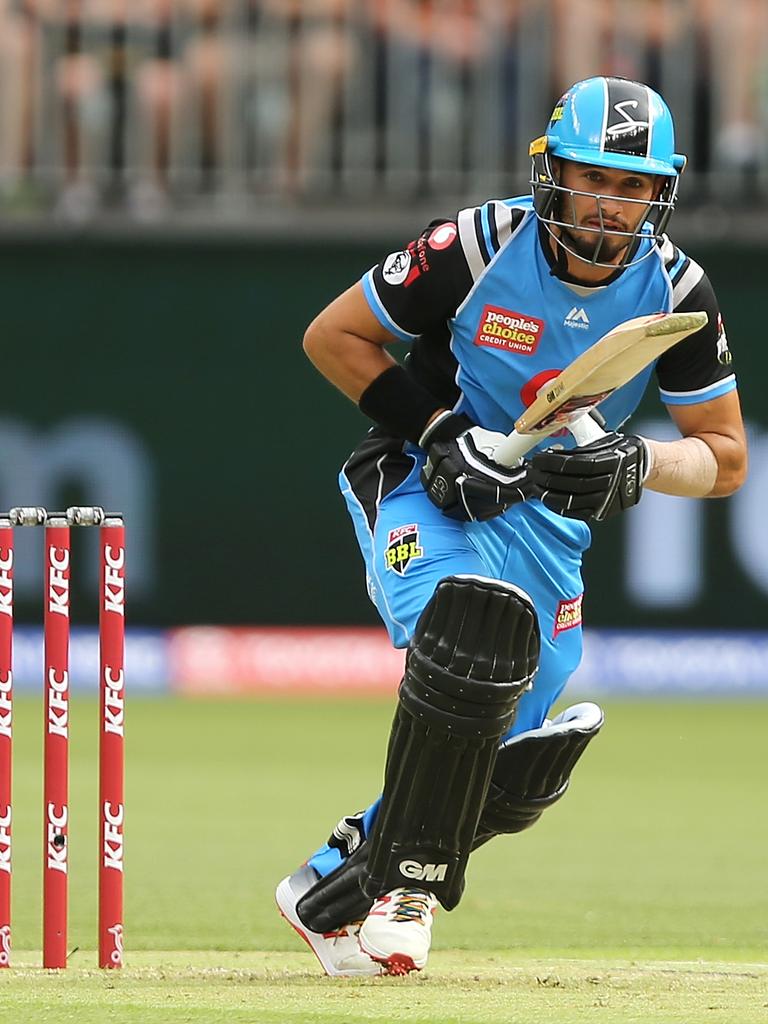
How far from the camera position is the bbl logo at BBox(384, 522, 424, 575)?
13.3 ft

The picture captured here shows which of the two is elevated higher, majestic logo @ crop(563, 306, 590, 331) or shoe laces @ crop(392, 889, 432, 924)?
majestic logo @ crop(563, 306, 590, 331)

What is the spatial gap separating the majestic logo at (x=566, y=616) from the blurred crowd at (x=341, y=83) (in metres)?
6.61

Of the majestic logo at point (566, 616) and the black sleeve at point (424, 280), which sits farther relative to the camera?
the majestic logo at point (566, 616)

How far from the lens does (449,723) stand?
3.72 meters

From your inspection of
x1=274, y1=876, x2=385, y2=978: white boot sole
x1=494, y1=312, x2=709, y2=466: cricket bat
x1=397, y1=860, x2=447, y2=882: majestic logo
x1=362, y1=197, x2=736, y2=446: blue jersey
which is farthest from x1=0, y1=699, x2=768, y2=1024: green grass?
x1=362, y1=197, x2=736, y2=446: blue jersey

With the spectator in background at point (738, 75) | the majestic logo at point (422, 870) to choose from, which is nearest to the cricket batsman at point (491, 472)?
the majestic logo at point (422, 870)

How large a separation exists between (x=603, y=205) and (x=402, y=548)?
797 mm

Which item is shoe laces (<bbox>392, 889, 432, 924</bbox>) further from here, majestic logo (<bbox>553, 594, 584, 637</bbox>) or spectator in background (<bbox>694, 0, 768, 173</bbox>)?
spectator in background (<bbox>694, 0, 768, 173</bbox>)

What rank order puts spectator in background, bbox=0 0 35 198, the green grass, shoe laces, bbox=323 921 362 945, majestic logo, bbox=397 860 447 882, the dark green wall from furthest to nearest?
spectator in background, bbox=0 0 35 198, the dark green wall, shoe laces, bbox=323 921 362 945, majestic logo, bbox=397 860 447 882, the green grass

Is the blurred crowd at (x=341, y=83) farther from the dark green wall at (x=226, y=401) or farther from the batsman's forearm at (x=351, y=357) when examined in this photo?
the batsman's forearm at (x=351, y=357)

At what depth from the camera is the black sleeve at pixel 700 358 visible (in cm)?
418

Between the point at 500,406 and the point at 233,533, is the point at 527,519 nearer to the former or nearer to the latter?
the point at 500,406

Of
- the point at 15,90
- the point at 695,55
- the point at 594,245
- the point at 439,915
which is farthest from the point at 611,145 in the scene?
the point at 15,90

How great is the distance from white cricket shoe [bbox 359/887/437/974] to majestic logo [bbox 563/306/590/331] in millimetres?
1185
